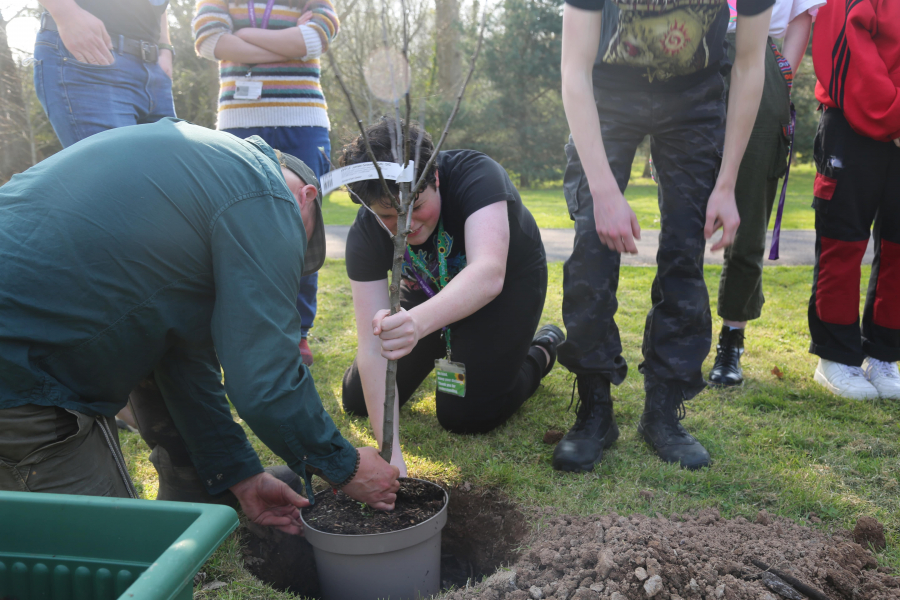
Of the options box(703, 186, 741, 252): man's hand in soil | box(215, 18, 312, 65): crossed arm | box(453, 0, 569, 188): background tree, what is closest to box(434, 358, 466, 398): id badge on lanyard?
box(703, 186, 741, 252): man's hand in soil

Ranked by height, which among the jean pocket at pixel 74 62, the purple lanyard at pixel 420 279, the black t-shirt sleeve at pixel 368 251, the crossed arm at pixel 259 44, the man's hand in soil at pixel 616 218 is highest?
the crossed arm at pixel 259 44

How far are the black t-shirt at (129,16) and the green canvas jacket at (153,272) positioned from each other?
4.63 feet

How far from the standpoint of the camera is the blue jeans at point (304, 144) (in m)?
3.19

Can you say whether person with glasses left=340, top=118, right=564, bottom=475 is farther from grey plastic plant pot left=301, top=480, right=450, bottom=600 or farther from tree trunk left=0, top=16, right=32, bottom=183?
tree trunk left=0, top=16, right=32, bottom=183

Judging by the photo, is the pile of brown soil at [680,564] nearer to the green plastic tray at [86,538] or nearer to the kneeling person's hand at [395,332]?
the kneeling person's hand at [395,332]

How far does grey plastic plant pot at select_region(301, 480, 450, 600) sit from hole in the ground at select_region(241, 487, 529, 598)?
0.26m

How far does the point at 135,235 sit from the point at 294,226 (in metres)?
0.36

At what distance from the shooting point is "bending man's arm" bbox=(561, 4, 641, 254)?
216 centimetres

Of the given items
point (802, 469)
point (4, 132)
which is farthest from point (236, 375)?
point (4, 132)

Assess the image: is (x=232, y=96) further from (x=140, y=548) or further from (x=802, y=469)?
(x=802, y=469)

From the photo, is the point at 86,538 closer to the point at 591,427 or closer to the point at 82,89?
the point at 591,427

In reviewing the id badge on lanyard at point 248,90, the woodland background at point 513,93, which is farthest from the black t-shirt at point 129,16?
the woodland background at point 513,93

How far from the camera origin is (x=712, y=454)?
2.44 m

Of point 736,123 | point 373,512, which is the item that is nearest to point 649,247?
point 736,123
